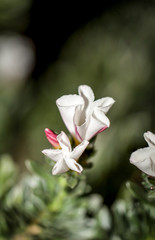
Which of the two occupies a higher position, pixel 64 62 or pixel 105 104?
pixel 64 62

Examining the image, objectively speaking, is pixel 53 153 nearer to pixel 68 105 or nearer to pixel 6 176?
pixel 68 105

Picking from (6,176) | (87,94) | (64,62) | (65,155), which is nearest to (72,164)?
(65,155)

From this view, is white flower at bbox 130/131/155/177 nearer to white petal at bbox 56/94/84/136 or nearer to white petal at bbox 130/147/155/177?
white petal at bbox 130/147/155/177

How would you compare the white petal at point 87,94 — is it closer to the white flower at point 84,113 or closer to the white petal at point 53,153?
the white flower at point 84,113

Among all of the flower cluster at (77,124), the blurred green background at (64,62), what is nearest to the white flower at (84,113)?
the flower cluster at (77,124)

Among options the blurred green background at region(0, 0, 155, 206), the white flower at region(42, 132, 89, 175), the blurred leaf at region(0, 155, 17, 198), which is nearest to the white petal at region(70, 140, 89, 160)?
the white flower at region(42, 132, 89, 175)
